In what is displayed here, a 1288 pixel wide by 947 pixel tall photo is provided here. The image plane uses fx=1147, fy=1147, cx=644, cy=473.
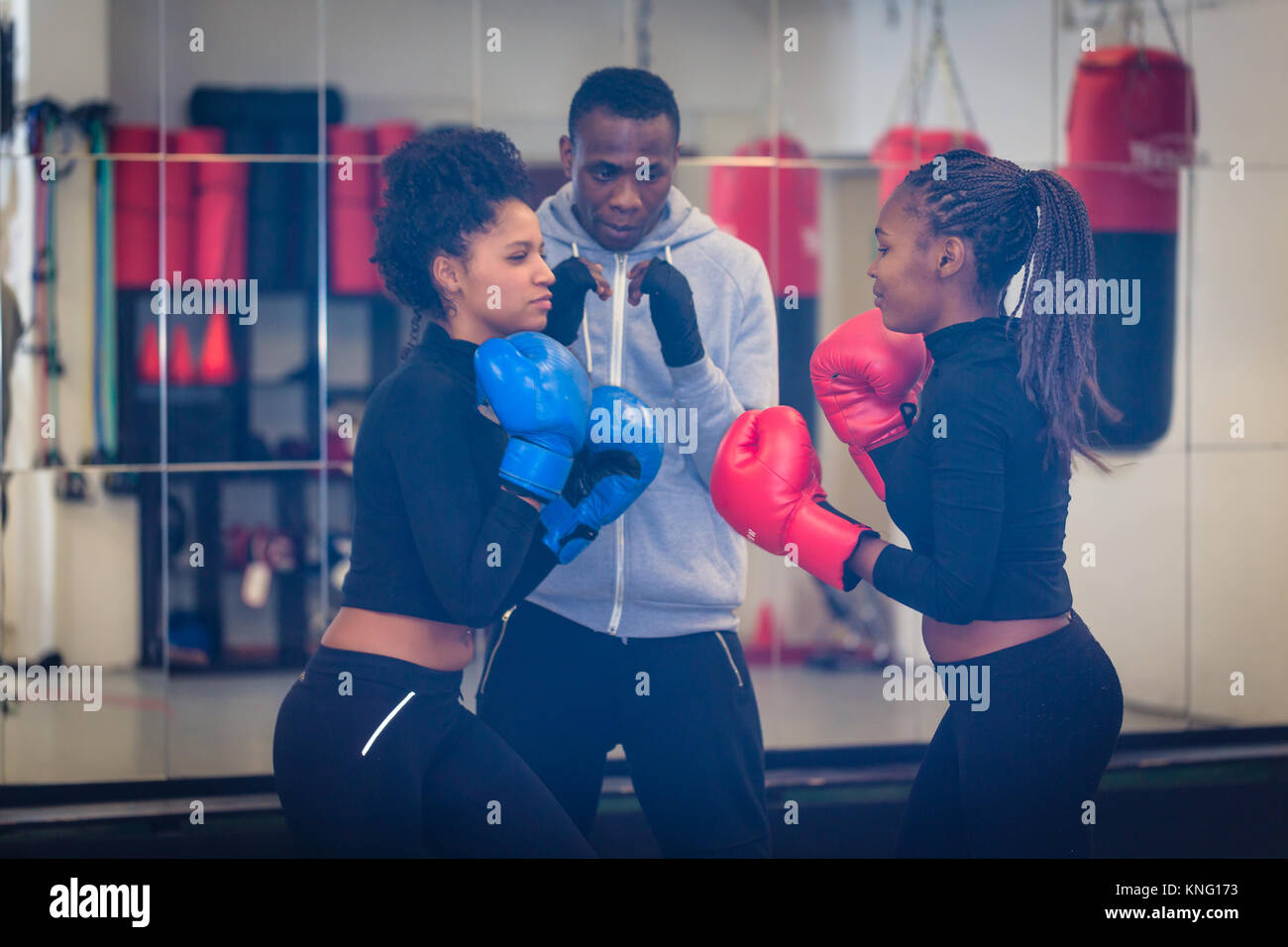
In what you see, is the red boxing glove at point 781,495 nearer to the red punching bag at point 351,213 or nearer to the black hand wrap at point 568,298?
the black hand wrap at point 568,298

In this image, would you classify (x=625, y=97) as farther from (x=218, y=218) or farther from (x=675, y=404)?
(x=218, y=218)

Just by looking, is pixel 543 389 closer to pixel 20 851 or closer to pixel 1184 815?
pixel 20 851

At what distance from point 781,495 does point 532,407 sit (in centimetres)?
43

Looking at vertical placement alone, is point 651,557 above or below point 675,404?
below

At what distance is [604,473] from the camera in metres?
1.75

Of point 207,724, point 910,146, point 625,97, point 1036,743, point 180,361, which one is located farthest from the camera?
point 180,361

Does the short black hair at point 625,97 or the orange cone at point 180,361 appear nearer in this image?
the short black hair at point 625,97

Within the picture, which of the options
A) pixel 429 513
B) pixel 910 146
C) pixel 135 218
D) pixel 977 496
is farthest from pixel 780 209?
pixel 429 513

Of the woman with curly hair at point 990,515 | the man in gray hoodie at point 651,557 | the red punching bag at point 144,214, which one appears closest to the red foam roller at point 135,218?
the red punching bag at point 144,214

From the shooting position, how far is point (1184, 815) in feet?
9.70

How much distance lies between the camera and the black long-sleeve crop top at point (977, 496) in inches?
63.1

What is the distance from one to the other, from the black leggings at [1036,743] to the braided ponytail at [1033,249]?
0.30m

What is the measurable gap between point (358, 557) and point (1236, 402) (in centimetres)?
299

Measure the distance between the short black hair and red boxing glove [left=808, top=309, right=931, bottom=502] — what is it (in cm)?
46
